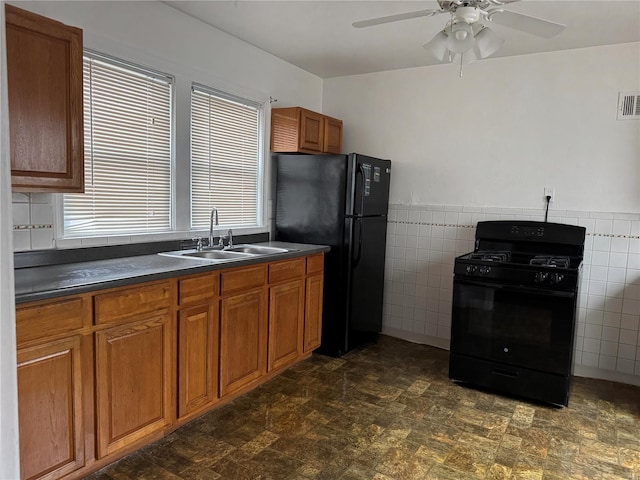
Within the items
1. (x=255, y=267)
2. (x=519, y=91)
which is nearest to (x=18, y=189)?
(x=255, y=267)

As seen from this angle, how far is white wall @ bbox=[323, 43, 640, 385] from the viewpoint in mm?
3334

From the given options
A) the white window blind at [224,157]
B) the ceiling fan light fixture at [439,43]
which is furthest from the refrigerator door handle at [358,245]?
the ceiling fan light fixture at [439,43]

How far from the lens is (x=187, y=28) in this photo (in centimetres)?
304

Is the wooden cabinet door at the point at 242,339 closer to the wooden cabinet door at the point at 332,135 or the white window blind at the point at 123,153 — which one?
the white window blind at the point at 123,153

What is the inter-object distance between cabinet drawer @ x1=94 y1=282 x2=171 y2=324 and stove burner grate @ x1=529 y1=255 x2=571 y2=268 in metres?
2.38

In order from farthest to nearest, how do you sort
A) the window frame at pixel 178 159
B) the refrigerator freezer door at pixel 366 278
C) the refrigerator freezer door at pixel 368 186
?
the refrigerator freezer door at pixel 366 278 → the refrigerator freezer door at pixel 368 186 → the window frame at pixel 178 159

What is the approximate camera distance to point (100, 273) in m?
2.16

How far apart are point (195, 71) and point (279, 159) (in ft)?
3.44

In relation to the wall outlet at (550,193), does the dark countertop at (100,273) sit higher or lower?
lower

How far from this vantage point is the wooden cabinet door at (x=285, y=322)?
122 inches

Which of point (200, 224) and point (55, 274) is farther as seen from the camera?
point (200, 224)

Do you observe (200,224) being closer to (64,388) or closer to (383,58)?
(64,388)

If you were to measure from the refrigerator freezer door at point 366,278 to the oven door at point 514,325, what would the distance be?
2.73ft

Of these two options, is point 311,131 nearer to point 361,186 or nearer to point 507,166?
point 361,186
